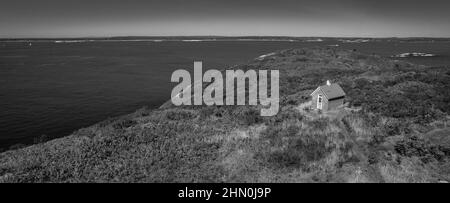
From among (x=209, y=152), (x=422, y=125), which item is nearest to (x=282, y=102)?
(x=422, y=125)

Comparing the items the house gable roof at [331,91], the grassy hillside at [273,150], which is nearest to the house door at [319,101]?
the house gable roof at [331,91]

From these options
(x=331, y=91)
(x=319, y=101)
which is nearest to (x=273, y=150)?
(x=319, y=101)

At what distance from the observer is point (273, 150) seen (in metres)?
13.3

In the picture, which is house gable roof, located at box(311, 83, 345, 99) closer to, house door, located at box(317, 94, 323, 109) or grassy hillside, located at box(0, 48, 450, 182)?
house door, located at box(317, 94, 323, 109)

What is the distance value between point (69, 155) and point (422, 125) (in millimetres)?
16838

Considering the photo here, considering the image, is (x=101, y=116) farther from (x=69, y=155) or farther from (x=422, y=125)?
(x=422, y=125)

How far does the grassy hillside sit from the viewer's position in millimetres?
11250

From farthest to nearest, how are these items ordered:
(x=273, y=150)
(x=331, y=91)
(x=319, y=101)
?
(x=319, y=101) < (x=331, y=91) < (x=273, y=150)

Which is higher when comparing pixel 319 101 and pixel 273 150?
pixel 319 101

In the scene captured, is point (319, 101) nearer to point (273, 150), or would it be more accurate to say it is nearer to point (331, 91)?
point (331, 91)

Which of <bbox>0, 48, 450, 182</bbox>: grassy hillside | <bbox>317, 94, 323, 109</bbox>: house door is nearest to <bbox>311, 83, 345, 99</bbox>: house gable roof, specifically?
<bbox>317, 94, 323, 109</bbox>: house door
